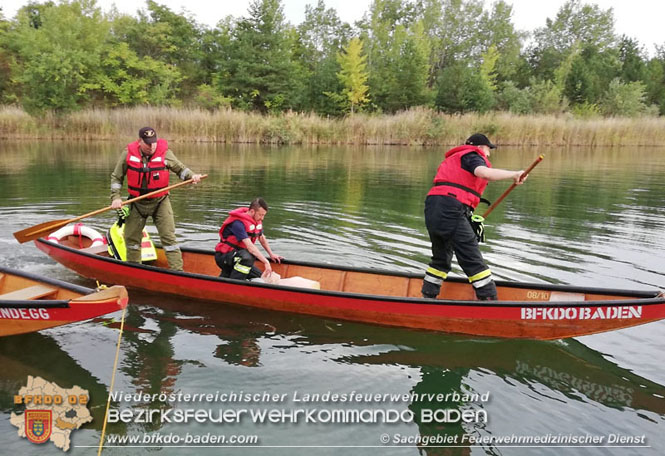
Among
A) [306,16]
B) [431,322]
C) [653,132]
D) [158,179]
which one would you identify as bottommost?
[431,322]

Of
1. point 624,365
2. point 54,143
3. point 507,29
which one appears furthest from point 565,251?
point 507,29

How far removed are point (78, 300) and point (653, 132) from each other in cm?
3611

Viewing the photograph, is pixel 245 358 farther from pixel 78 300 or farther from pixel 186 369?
pixel 78 300

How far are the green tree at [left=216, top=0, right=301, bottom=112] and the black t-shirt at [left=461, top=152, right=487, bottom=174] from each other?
3461 cm

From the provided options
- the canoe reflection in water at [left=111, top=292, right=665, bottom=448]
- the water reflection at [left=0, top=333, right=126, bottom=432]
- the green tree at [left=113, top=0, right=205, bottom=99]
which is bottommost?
the water reflection at [left=0, top=333, right=126, bottom=432]

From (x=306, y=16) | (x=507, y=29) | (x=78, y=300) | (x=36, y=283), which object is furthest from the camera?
(x=507, y=29)

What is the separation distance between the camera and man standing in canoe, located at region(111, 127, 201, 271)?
6684mm

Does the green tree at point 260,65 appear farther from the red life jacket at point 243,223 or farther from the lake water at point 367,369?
the red life jacket at point 243,223

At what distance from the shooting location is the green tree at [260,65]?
39.0 m

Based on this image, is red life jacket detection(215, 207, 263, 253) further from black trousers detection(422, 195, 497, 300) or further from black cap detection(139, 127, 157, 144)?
black trousers detection(422, 195, 497, 300)

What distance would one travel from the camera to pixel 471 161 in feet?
17.2

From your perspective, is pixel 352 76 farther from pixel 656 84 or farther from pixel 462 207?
pixel 462 207

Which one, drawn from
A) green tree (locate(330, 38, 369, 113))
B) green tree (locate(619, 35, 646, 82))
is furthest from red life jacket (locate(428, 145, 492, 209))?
green tree (locate(619, 35, 646, 82))

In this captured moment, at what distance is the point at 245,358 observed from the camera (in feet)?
16.7
